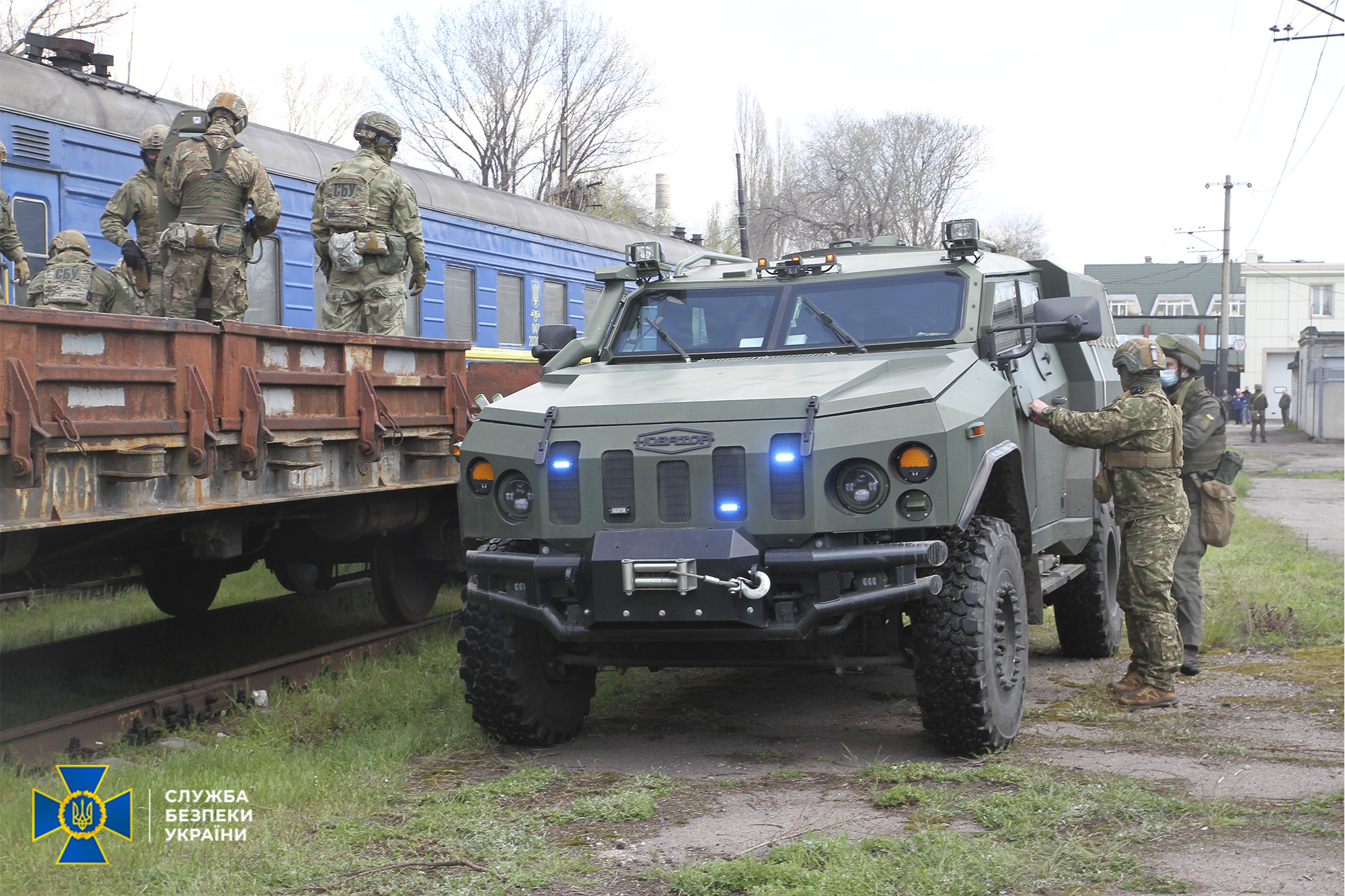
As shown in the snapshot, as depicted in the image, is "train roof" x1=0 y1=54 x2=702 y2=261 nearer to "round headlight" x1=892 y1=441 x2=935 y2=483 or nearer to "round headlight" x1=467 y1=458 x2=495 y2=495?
"round headlight" x1=467 y1=458 x2=495 y2=495

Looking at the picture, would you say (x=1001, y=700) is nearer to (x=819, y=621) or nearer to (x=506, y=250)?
(x=819, y=621)

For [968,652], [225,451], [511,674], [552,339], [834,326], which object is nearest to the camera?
[968,652]

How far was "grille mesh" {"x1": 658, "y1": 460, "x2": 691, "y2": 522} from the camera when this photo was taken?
16.7 feet

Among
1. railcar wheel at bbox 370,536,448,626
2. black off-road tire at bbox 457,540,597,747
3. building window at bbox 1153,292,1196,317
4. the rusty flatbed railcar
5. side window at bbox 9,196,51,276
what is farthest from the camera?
building window at bbox 1153,292,1196,317

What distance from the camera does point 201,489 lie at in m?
5.67

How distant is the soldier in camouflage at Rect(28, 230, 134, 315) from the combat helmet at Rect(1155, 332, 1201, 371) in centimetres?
623

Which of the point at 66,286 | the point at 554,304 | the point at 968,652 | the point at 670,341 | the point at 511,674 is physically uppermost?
the point at 554,304

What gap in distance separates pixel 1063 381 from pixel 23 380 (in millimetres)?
5249

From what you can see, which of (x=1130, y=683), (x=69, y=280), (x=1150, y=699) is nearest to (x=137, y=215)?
(x=69, y=280)

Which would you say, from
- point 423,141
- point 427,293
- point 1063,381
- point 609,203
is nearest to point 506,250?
point 427,293

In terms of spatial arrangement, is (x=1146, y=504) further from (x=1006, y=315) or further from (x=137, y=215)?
(x=137, y=215)

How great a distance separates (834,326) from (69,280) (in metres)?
4.66

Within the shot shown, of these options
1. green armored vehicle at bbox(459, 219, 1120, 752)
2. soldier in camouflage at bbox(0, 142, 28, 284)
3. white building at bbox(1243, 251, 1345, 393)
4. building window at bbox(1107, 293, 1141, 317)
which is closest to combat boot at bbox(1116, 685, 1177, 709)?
green armored vehicle at bbox(459, 219, 1120, 752)

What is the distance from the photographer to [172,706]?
629 cm
